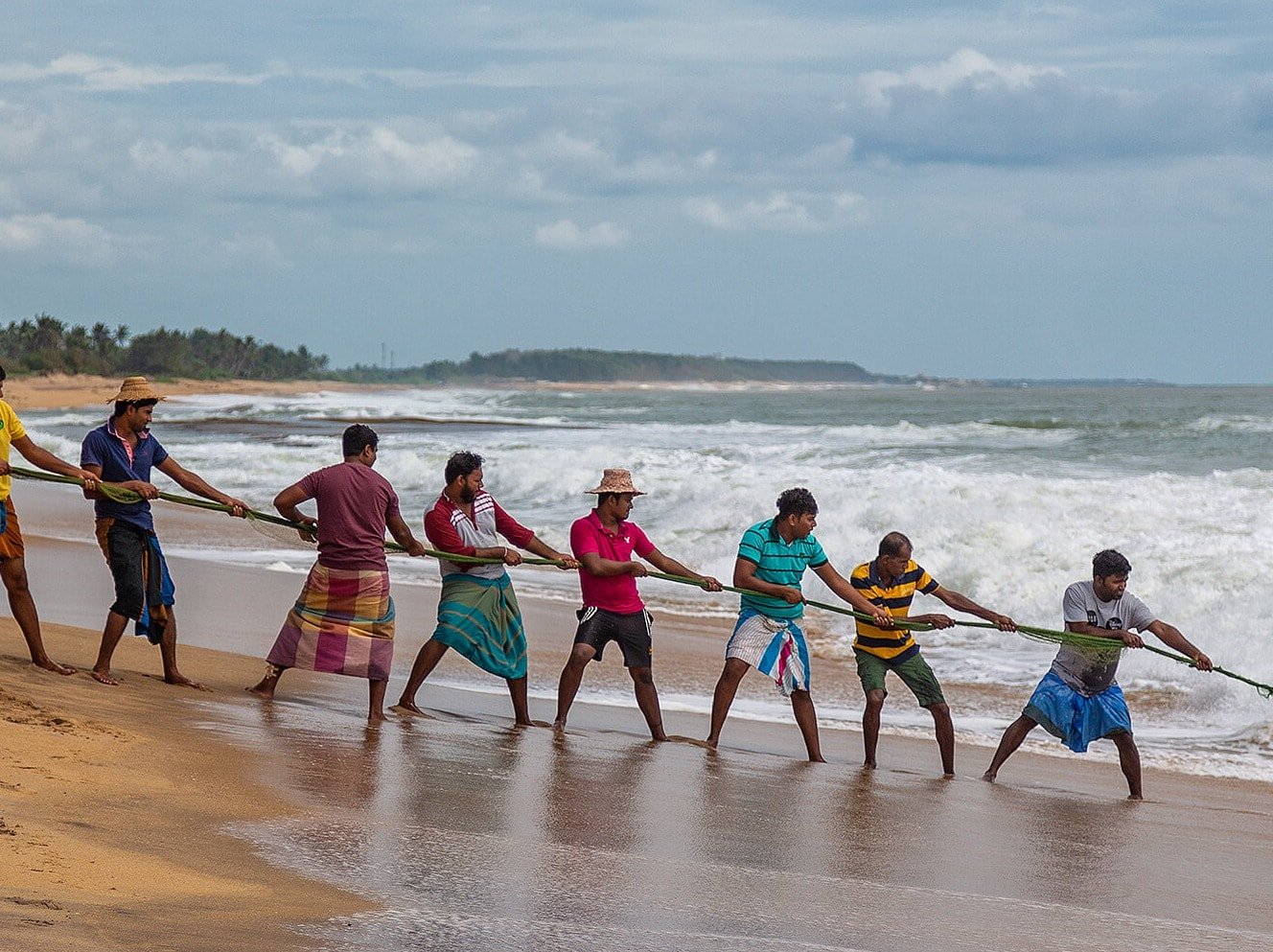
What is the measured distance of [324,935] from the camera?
12.4 ft

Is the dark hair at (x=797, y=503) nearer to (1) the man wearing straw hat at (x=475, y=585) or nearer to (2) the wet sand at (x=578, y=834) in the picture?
(1) the man wearing straw hat at (x=475, y=585)

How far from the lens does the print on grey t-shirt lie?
7535 mm

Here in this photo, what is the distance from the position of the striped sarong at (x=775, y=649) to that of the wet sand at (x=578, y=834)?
0.41m

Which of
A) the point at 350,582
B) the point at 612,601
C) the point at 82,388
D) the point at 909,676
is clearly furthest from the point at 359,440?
the point at 82,388

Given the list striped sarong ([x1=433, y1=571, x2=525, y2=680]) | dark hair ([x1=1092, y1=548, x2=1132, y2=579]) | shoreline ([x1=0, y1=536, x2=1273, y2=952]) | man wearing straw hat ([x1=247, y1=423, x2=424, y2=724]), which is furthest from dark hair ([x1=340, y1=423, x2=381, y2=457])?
dark hair ([x1=1092, y1=548, x2=1132, y2=579])

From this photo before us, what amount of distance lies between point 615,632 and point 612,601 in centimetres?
16

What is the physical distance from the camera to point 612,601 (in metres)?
7.78

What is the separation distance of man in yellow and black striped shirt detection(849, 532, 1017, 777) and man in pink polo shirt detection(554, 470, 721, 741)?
0.82 metres

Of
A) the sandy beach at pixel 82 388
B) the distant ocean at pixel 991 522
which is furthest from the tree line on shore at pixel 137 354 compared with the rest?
the distant ocean at pixel 991 522

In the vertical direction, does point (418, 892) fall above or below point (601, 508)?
below

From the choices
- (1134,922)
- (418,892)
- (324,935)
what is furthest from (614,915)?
(1134,922)

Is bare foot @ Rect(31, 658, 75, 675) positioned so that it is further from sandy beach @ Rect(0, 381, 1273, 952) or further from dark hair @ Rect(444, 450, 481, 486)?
dark hair @ Rect(444, 450, 481, 486)

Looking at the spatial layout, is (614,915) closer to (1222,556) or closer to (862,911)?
(862,911)

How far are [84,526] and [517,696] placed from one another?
11.1 meters
